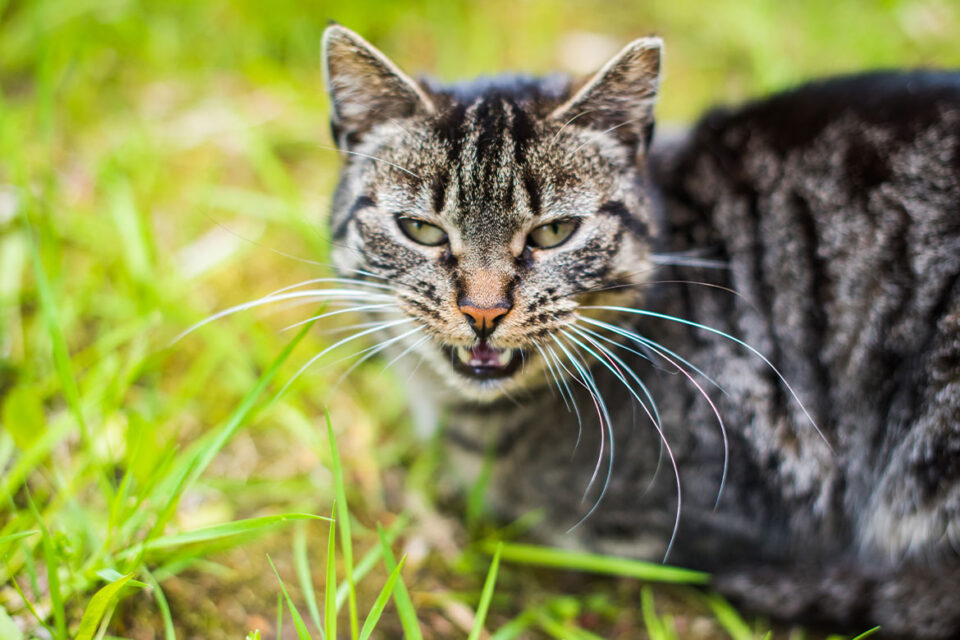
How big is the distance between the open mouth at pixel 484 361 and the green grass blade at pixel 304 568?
0.58m

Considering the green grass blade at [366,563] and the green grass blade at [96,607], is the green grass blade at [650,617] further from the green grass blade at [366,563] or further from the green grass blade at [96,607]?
the green grass blade at [96,607]

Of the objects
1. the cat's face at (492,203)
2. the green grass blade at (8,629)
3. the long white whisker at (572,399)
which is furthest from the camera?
the long white whisker at (572,399)

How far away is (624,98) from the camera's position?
159cm

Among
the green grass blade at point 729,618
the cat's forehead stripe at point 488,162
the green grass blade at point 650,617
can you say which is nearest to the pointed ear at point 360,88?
the cat's forehead stripe at point 488,162

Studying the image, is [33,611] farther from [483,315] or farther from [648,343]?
[648,343]

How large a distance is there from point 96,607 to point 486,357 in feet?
2.95

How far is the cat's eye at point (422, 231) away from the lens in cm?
156

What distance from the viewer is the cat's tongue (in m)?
1.58

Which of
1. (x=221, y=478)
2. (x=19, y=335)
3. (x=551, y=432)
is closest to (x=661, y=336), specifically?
(x=551, y=432)

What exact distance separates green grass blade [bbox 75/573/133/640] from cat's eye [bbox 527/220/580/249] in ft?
3.40

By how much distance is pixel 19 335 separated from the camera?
201 cm

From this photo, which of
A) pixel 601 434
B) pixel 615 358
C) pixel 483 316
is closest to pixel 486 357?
pixel 483 316

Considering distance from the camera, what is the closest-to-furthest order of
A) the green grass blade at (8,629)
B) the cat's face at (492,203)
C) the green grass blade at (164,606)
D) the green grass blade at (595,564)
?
the green grass blade at (8,629) → the green grass blade at (164,606) → the cat's face at (492,203) → the green grass blade at (595,564)

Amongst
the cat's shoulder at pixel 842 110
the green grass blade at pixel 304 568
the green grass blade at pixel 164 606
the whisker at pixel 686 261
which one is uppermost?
the cat's shoulder at pixel 842 110
